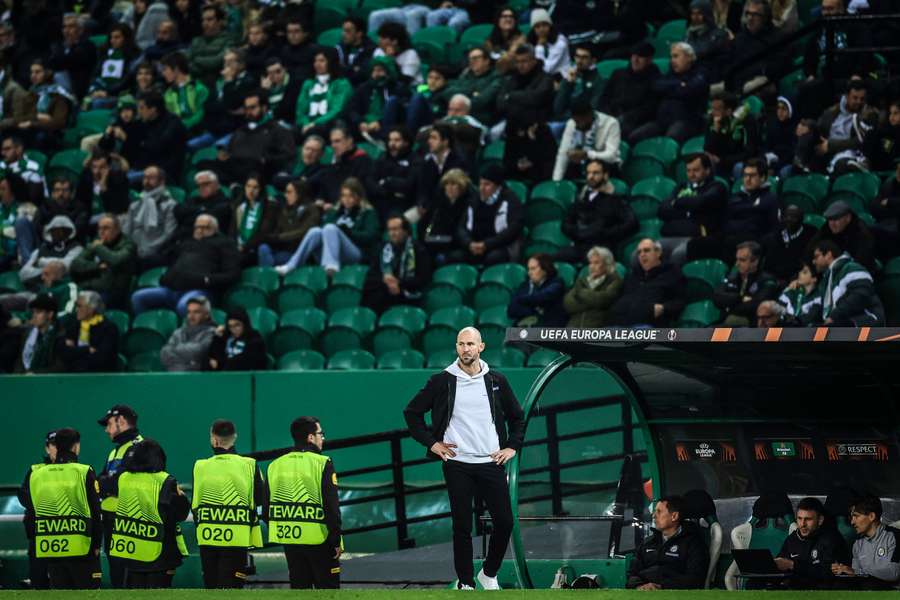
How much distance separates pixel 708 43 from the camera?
16.5 meters

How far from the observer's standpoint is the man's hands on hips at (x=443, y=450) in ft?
29.1

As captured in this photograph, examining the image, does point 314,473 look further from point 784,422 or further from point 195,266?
point 195,266

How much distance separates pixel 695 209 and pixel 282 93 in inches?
264

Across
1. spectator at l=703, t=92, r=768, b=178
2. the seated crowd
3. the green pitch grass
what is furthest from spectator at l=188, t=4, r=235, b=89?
the green pitch grass

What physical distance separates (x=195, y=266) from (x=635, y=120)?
16.9ft

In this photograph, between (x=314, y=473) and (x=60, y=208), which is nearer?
(x=314, y=473)

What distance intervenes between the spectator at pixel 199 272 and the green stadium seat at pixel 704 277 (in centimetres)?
506

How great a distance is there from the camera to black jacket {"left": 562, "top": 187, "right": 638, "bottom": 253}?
47.9ft

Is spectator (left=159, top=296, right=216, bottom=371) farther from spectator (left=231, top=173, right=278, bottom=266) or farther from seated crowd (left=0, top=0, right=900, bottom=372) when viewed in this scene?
spectator (left=231, top=173, right=278, bottom=266)

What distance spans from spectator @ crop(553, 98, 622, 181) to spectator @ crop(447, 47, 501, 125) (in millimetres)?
1606

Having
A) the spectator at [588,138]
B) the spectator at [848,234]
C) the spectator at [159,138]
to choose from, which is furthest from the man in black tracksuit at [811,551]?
the spectator at [159,138]

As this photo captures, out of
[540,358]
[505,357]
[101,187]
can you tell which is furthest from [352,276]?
[101,187]

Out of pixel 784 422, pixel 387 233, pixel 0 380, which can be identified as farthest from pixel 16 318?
pixel 784 422

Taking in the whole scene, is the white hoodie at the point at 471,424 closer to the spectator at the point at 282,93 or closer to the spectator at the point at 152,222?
the spectator at the point at 152,222
